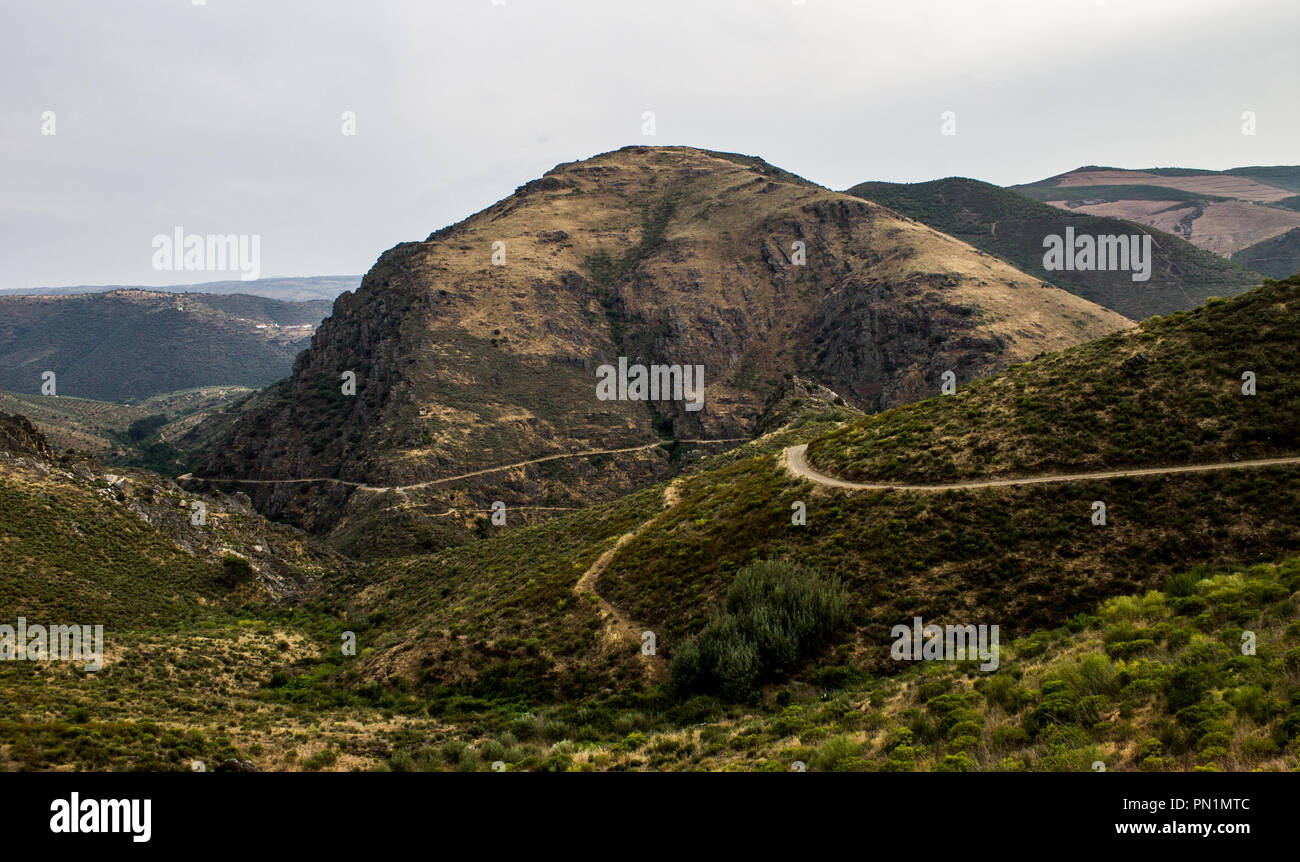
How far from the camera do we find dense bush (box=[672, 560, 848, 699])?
2433 cm

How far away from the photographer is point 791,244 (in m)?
164

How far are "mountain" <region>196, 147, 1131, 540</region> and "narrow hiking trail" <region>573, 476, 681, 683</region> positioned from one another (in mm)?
57489

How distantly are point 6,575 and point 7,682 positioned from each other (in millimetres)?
18160

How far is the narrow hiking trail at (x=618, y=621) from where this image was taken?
2772 cm

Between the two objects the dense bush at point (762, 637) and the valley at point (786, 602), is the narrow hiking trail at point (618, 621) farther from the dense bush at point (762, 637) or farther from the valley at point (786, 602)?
the dense bush at point (762, 637)

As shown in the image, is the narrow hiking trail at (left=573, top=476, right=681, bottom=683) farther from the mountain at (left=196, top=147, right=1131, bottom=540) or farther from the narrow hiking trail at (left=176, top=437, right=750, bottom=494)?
the narrow hiking trail at (left=176, top=437, right=750, bottom=494)

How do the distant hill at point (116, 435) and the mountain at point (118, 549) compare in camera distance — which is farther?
the distant hill at point (116, 435)

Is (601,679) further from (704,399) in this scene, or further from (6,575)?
(704,399)

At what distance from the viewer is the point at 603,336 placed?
492ft

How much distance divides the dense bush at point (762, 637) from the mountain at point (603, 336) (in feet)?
234

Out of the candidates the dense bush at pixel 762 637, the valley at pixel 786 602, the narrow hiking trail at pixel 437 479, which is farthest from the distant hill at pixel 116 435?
the dense bush at pixel 762 637

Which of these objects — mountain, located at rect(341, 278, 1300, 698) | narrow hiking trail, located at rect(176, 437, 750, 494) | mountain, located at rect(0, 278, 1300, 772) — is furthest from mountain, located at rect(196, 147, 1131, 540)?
→ mountain, located at rect(341, 278, 1300, 698)

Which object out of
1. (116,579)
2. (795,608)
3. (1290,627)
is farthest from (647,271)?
(1290,627)
